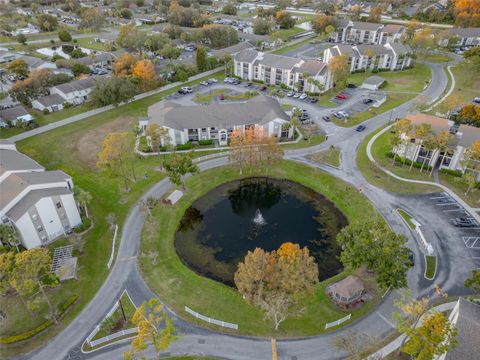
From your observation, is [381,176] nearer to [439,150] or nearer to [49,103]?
[439,150]

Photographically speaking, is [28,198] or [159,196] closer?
[28,198]

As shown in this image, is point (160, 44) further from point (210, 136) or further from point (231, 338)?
point (231, 338)

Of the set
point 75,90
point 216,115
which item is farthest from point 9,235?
point 75,90

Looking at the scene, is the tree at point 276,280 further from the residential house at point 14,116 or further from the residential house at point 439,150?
the residential house at point 14,116

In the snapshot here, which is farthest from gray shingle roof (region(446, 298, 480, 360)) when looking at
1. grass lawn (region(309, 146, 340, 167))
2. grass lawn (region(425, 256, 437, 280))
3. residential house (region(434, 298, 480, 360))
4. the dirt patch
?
the dirt patch

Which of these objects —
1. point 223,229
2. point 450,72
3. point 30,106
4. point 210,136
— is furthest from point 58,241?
point 450,72

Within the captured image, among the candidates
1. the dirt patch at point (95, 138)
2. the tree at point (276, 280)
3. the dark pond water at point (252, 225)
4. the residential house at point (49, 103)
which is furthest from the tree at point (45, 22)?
the tree at point (276, 280)
